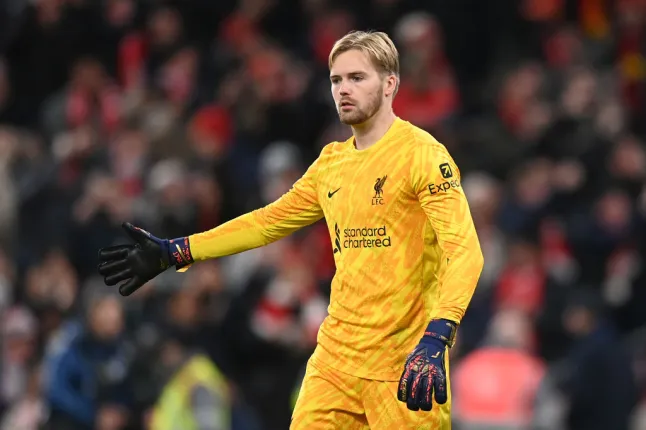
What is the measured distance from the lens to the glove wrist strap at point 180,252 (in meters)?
7.58

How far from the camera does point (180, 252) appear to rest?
7.59 meters

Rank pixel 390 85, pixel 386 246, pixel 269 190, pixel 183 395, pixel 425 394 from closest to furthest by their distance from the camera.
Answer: pixel 425 394
pixel 386 246
pixel 390 85
pixel 183 395
pixel 269 190

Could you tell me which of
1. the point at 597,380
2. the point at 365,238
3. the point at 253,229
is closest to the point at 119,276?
the point at 253,229

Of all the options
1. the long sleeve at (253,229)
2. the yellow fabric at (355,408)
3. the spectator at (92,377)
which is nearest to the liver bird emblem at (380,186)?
the long sleeve at (253,229)

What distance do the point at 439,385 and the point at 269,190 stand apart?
856 centimetres

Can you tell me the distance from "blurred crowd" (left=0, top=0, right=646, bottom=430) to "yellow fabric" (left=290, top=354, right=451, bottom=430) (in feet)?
17.2

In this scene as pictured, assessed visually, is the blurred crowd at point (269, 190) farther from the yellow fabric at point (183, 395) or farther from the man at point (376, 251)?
the man at point (376, 251)

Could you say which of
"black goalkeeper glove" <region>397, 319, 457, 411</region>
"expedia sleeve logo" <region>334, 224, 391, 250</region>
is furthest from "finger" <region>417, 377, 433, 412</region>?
"expedia sleeve logo" <region>334, 224, 391, 250</region>

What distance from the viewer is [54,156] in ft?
54.5

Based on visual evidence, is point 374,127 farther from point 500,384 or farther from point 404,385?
point 500,384

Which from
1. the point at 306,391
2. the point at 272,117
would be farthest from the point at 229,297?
the point at 306,391

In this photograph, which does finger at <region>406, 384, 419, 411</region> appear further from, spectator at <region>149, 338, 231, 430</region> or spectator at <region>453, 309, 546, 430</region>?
spectator at <region>453, 309, 546, 430</region>

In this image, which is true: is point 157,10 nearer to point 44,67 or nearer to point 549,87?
point 44,67

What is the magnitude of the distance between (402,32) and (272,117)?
1.73 m
